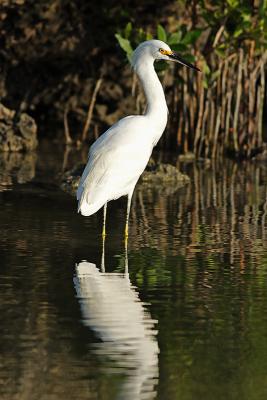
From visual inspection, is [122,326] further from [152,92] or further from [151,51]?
[151,51]

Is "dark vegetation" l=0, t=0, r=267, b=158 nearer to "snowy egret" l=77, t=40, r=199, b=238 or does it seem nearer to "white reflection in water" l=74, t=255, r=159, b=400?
"snowy egret" l=77, t=40, r=199, b=238

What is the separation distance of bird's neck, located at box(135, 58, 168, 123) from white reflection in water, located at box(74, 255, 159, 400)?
189 centimetres

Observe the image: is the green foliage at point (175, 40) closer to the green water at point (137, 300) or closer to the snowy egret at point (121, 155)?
the green water at point (137, 300)

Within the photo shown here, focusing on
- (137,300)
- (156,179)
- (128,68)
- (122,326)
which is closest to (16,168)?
(156,179)

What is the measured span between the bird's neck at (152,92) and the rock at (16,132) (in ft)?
23.1

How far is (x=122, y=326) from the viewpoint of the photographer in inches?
279

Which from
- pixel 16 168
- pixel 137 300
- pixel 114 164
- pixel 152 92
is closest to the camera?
pixel 137 300

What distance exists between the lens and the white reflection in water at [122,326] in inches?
237

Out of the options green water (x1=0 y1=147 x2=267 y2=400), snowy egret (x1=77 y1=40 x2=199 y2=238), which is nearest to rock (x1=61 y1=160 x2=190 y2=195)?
green water (x1=0 y1=147 x2=267 y2=400)

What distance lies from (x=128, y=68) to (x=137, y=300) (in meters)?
12.2

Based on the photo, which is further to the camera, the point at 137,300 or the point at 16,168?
the point at 16,168

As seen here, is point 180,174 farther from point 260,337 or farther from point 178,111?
point 260,337

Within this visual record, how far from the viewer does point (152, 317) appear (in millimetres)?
7406

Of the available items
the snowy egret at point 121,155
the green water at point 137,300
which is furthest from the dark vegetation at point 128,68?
the snowy egret at point 121,155
